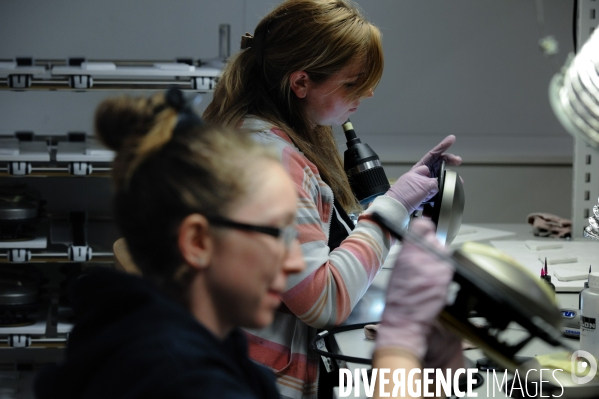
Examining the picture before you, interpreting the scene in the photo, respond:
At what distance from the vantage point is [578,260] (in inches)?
71.4

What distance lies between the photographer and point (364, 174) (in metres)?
1.48

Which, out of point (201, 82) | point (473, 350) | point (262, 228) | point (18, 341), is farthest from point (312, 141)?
point (18, 341)

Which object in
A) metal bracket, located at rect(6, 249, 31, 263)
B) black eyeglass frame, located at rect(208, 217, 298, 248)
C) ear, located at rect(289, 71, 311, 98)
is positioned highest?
ear, located at rect(289, 71, 311, 98)

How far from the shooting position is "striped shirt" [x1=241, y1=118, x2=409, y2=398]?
48.1 inches

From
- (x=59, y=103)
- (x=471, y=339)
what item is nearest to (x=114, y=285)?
(x=471, y=339)

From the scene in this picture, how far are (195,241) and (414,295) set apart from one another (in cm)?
26

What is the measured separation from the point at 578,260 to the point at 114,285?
143 cm

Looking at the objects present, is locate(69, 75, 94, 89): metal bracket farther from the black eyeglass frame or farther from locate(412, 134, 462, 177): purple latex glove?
the black eyeglass frame

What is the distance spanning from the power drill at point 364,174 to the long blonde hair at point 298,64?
0.03m

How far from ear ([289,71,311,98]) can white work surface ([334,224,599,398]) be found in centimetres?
42

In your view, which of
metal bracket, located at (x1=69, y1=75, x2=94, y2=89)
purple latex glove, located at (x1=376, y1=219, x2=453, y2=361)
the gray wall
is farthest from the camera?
the gray wall

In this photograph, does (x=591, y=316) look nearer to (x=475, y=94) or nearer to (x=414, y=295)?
(x=414, y=295)

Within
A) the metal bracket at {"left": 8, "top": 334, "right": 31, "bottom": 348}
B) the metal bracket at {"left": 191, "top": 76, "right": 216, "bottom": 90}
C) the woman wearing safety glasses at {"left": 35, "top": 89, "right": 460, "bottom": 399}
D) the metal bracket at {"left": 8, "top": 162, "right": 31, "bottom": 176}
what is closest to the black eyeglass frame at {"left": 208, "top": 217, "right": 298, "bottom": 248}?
the woman wearing safety glasses at {"left": 35, "top": 89, "right": 460, "bottom": 399}

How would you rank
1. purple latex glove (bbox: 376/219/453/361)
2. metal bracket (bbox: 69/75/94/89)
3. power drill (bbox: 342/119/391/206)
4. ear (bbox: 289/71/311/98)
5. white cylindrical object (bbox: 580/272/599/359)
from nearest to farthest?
purple latex glove (bbox: 376/219/453/361) < white cylindrical object (bbox: 580/272/599/359) < ear (bbox: 289/71/311/98) < power drill (bbox: 342/119/391/206) < metal bracket (bbox: 69/75/94/89)
